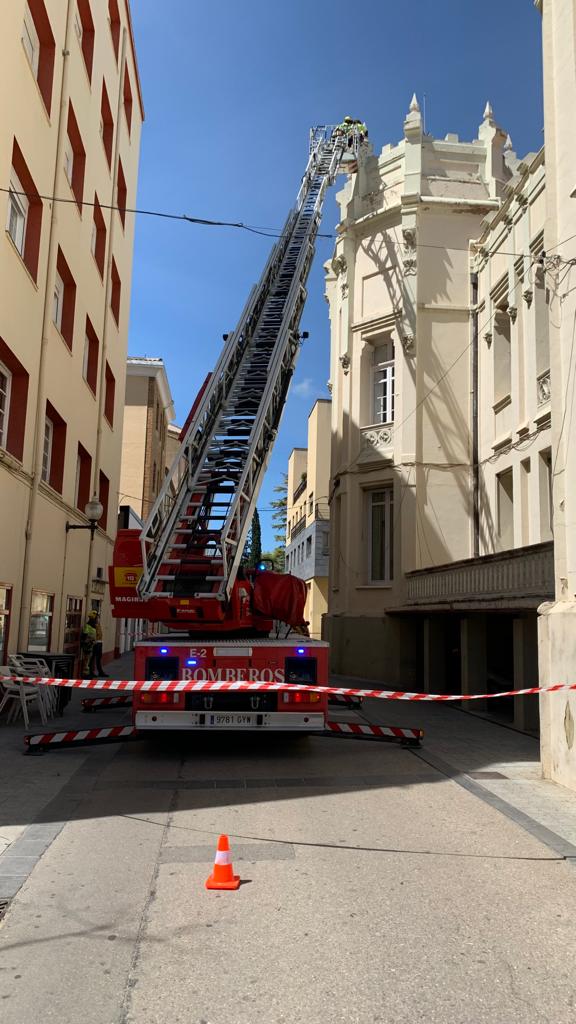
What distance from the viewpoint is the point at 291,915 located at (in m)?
4.35

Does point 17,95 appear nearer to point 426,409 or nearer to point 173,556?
point 173,556

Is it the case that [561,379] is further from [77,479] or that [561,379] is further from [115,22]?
[115,22]

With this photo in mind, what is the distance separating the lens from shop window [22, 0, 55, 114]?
13539 mm

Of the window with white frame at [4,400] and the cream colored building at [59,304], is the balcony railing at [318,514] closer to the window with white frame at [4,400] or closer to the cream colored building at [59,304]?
the cream colored building at [59,304]

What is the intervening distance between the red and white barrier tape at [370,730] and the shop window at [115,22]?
2077 centimetres

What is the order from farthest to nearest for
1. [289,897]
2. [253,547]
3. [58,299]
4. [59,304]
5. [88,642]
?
Answer: [88,642], [59,304], [58,299], [253,547], [289,897]

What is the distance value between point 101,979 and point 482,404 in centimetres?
1792

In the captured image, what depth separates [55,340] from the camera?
608 inches

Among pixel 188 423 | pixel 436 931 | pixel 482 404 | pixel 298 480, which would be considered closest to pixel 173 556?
pixel 188 423

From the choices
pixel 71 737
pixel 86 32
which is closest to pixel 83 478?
pixel 86 32

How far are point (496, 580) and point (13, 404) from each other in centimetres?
884

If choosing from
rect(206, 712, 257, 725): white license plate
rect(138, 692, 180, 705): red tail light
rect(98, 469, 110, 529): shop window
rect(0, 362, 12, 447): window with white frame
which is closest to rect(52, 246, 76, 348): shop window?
rect(0, 362, 12, 447): window with white frame

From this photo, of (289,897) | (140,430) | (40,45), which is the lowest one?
(289,897)

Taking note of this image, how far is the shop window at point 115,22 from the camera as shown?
848 inches
